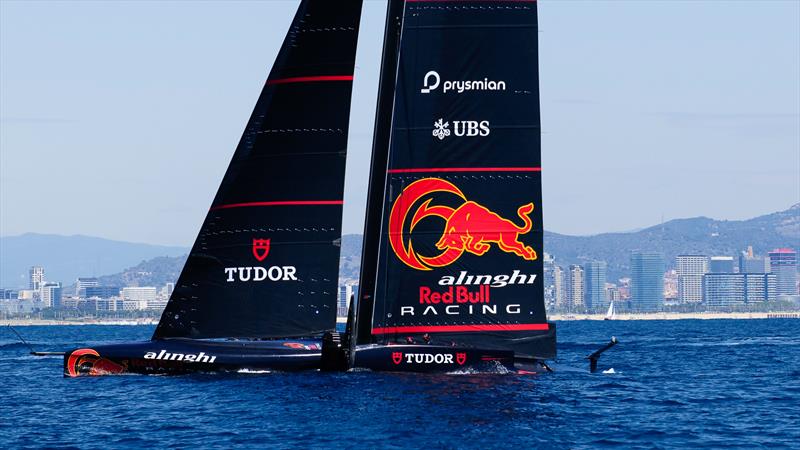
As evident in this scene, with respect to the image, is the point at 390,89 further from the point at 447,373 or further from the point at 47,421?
the point at 47,421

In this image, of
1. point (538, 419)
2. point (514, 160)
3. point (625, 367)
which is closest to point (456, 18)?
point (514, 160)

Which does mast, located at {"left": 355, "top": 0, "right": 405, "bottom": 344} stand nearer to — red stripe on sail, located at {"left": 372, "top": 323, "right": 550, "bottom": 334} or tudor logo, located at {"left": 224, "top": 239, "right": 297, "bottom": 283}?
red stripe on sail, located at {"left": 372, "top": 323, "right": 550, "bottom": 334}

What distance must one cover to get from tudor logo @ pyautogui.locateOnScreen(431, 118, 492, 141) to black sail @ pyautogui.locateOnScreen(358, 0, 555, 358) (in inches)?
1.1

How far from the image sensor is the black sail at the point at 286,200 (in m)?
38.8

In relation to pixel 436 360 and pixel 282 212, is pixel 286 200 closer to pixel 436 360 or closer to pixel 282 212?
pixel 282 212

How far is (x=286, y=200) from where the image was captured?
3884cm

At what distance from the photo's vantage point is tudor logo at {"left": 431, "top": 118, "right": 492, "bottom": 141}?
37344mm

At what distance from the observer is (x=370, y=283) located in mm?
38250

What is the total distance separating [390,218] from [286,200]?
316 centimetres

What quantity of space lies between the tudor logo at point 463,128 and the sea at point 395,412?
6541 mm

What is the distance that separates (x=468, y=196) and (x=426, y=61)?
384cm

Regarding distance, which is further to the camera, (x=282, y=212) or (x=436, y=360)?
(x=282, y=212)

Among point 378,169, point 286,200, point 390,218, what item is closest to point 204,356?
point 286,200

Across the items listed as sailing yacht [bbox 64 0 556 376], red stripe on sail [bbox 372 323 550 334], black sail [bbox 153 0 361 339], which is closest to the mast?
sailing yacht [bbox 64 0 556 376]
